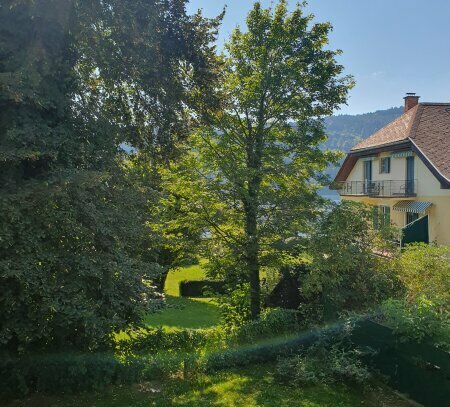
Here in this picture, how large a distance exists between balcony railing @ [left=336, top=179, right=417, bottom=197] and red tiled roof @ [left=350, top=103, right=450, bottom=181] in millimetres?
2144

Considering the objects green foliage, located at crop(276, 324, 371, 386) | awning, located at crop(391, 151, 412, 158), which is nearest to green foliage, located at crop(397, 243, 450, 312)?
green foliage, located at crop(276, 324, 371, 386)

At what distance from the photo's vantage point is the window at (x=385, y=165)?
25.3 m

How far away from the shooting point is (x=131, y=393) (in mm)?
7035

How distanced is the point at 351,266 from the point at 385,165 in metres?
18.5

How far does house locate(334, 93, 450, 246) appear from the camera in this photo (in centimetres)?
2023

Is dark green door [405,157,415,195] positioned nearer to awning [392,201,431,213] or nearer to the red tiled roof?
awning [392,201,431,213]

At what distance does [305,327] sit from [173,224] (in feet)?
16.3

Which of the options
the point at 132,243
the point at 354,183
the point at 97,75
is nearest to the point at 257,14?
the point at 97,75

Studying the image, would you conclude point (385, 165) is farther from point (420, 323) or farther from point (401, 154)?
point (420, 323)

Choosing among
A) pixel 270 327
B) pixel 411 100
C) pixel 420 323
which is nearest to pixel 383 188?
pixel 411 100

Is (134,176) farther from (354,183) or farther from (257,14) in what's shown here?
(354,183)

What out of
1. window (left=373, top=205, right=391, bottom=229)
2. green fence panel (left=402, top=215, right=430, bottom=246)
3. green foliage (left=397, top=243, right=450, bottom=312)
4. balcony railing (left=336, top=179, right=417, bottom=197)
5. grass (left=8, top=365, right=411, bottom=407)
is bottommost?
grass (left=8, top=365, right=411, bottom=407)

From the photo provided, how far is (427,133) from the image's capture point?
22203 mm

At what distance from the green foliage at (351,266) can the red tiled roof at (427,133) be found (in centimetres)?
1102
